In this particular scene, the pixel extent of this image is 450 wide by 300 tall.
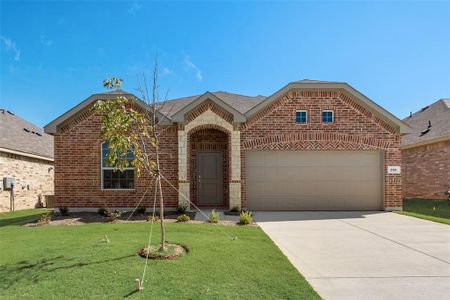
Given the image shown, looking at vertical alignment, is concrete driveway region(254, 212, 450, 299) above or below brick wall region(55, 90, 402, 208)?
below

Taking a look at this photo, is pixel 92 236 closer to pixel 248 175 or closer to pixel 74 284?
pixel 74 284

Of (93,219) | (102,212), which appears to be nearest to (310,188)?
(102,212)

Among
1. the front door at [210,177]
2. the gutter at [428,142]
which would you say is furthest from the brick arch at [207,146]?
the gutter at [428,142]

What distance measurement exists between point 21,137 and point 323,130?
1572 centimetres

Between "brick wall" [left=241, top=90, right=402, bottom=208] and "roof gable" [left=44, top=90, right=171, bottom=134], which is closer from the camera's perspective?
"roof gable" [left=44, top=90, right=171, bottom=134]

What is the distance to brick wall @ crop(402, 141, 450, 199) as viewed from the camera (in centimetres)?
1602

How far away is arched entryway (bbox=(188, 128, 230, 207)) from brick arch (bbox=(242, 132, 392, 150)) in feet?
5.92

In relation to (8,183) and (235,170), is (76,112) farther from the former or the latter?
(235,170)

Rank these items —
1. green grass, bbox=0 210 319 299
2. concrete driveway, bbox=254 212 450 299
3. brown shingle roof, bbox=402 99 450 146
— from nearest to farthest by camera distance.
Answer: green grass, bbox=0 210 319 299
concrete driveway, bbox=254 212 450 299
brown shingle roof, bbox=402 99 450 146

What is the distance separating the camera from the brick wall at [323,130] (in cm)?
1215

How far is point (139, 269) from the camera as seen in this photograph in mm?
5137

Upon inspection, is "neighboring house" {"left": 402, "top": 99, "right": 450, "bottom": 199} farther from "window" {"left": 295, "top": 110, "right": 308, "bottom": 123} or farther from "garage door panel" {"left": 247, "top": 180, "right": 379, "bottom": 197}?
"window" {"left": 295, "top": 110, "right": 308, "bottom": 123}

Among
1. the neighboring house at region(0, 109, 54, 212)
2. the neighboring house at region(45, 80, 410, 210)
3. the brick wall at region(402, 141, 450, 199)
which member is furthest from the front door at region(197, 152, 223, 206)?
the brick wall at region(402, 141, 450, 199)

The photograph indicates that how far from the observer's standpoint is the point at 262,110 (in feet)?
40.0
